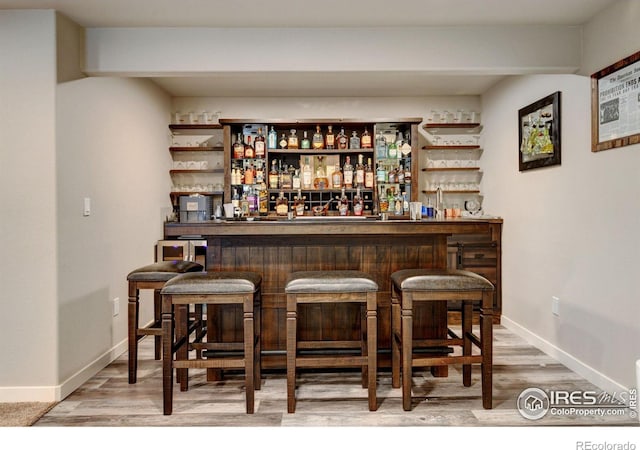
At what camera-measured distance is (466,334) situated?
2.65m

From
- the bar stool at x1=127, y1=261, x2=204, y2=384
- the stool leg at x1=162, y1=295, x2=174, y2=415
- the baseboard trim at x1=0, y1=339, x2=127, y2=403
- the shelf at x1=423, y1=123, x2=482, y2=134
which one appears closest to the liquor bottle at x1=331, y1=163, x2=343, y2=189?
the shelf at x1=423, y1=123, x2=482, y2=134

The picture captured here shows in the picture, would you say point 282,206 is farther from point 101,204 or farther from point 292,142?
point 101,204

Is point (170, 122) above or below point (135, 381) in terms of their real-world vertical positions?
above

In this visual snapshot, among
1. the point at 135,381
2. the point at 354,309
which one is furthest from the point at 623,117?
the point at 135,381

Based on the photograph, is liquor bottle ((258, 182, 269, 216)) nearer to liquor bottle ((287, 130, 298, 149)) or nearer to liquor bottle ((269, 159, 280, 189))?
liquor bottle ((269, 159, 280, 189))

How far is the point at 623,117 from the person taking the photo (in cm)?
253

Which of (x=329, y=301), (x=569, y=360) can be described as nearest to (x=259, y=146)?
(x=329, y=301)

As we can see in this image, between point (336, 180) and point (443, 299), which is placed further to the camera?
point (336, 180)

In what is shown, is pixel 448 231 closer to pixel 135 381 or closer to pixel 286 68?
pixel 286 68

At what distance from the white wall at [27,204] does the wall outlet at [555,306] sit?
3.38 m

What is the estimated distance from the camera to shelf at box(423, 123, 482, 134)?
495 centimetres

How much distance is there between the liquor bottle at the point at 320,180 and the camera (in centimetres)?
493

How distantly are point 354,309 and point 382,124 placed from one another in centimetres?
260

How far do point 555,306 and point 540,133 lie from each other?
1.35 metres
